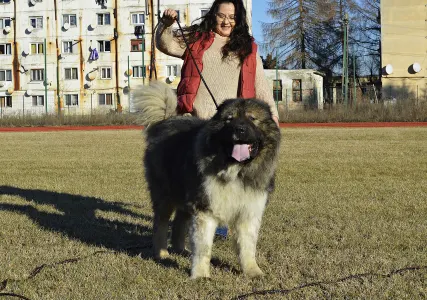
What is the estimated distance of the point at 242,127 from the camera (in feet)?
14.7

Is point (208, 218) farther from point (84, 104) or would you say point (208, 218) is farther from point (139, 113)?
point (84, 104)

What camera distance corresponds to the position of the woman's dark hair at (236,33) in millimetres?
5992

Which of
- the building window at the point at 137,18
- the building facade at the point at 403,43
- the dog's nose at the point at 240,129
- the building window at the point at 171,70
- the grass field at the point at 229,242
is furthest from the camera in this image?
the building window at the point at 137,18

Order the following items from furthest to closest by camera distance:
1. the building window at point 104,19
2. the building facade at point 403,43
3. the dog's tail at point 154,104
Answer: the building window at point 104,19 → the building facade at point 403,43 → the dog's tail at point 154,104

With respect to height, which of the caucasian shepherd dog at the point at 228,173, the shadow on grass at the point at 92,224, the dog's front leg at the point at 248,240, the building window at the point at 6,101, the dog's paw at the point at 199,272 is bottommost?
the shadow on grass at the point at 92,224

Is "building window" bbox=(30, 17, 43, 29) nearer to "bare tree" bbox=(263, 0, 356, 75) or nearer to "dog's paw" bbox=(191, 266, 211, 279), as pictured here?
"bare tree" bbox=(263, 0, 356, 75)

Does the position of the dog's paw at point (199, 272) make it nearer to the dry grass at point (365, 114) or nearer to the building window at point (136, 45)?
the dry grass at point (365, 114)

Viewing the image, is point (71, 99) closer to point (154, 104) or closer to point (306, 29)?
point (306, 29)

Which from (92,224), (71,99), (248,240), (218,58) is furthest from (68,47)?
(248,240)

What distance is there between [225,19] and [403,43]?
52975mm

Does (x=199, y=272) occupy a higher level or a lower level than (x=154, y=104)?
lower

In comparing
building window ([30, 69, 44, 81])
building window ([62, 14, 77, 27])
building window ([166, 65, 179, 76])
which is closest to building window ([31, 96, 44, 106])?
building window ([30, 69, 44, 81])

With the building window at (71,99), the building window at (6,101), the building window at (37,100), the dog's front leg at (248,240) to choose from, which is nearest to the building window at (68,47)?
the building window at (71,99)

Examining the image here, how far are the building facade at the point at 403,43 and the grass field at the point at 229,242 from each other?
144 feet
